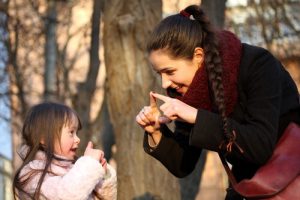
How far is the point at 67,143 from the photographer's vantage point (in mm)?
4371

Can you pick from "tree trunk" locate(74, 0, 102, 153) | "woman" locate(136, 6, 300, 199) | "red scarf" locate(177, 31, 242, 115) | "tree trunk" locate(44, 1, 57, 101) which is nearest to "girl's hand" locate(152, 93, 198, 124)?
"woman" locate(136, 6, 300, 199)

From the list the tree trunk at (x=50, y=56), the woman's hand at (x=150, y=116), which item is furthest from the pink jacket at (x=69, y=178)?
the tree trunk at (x=50, y=56)

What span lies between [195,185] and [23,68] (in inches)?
285

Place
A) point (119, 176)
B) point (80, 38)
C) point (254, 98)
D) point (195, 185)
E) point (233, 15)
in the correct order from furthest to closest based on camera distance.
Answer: point (80, 38)
point (233, 15)
point (195, 185)
point (119, 176)
point (254, 98)

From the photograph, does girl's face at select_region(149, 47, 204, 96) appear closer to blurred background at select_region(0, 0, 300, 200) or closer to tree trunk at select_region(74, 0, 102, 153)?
blurred background at select_region(0, 0, 300, 200)

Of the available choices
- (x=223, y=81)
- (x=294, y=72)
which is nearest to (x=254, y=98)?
(x=223, y=81)

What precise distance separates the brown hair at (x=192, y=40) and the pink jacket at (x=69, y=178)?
0.75m

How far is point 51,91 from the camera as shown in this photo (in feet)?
49.8

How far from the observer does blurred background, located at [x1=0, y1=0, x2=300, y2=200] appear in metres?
7.73

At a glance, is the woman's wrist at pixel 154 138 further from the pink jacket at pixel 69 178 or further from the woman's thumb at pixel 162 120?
the pink jacket at pixel 69 178

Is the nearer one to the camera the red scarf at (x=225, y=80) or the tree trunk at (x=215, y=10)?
the red scarf at (x=225, y=80)

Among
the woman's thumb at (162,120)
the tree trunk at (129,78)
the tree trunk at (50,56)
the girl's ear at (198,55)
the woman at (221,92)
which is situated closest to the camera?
the woman at (221,92)

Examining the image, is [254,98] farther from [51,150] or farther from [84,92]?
A: [84,92]

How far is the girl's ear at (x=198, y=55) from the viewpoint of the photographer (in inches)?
148
